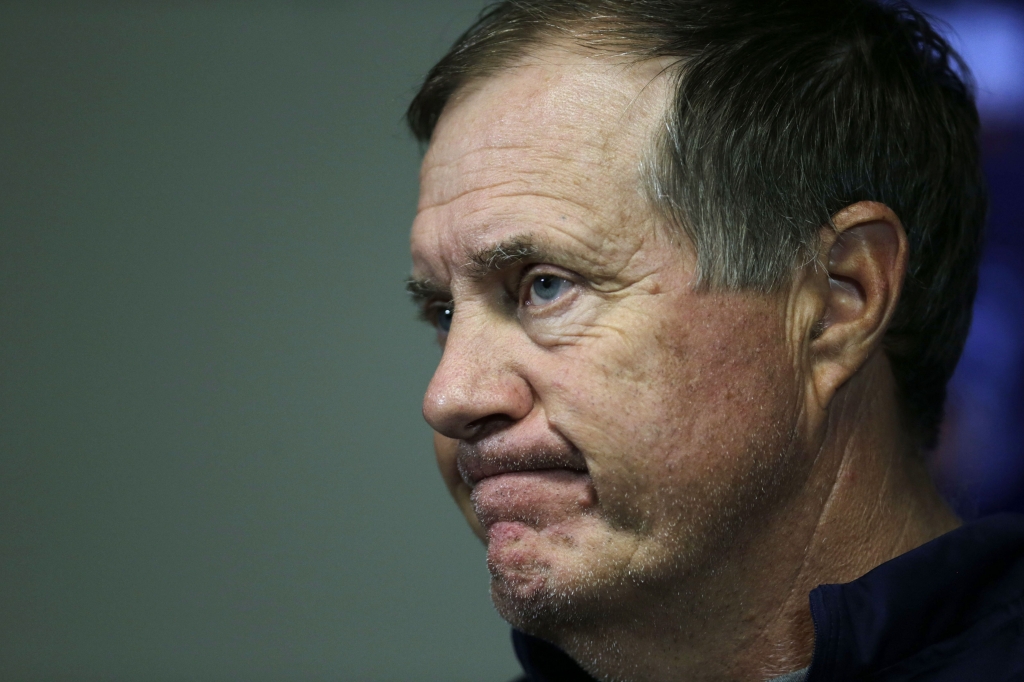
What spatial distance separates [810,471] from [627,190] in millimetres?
463

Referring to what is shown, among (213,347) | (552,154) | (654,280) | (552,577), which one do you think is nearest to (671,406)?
(654,280)

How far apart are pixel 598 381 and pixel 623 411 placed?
0.05 meters

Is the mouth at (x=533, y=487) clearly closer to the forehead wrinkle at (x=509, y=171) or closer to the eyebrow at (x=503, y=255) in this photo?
the eyebrow at (x=503, y=255)

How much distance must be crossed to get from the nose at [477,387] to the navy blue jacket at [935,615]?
0.45 m

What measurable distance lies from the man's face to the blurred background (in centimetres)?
178

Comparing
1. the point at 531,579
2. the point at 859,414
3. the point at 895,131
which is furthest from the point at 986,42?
the point at 531,579

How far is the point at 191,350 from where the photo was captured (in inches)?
122

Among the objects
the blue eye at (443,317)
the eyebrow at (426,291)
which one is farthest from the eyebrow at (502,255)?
the blue eye at (443,317)

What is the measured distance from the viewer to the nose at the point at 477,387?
4.30ft

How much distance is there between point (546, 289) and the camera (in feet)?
4.50

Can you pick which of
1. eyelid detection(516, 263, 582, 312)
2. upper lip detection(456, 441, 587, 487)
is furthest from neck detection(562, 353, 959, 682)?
eyelid detection(516, 263, 582, 312)

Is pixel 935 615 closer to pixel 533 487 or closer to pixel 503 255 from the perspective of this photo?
pixel 533 487

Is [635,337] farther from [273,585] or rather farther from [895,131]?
[273,585]

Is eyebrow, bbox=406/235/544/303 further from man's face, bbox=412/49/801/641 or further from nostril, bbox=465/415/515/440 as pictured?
nostril, bbox=465/415/515/440
